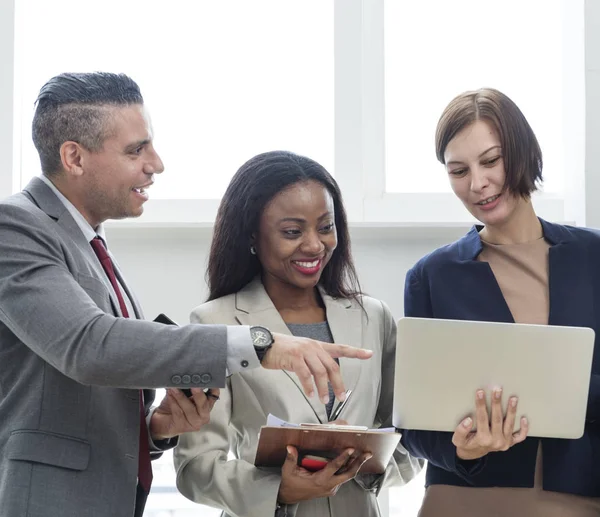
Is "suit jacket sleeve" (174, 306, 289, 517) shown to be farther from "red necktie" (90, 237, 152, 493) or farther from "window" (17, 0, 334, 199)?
"window" (17, 0, 334, 199)

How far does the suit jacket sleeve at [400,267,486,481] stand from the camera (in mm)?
2297

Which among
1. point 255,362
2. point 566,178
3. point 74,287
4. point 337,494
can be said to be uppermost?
point 566,178

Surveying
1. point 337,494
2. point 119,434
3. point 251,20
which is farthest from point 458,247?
point 251,20

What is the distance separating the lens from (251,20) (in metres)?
3.65

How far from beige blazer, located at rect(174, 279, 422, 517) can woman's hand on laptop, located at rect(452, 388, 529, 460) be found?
0.33 meters

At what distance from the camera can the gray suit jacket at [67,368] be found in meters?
1.87

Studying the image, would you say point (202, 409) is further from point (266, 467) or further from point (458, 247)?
point (458, 247)

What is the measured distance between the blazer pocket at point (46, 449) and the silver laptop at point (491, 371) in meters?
0.72

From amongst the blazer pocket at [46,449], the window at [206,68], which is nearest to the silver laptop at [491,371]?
the blazer pocket at [46,449]

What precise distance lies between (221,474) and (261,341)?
54cm

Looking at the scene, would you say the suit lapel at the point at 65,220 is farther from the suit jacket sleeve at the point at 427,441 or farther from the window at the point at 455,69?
the window at the point at 455,69

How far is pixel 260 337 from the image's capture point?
1.93 metres

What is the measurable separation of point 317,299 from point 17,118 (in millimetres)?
1525

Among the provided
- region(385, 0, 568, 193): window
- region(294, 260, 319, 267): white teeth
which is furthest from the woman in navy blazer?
region(385, 0, 568, 193): window
